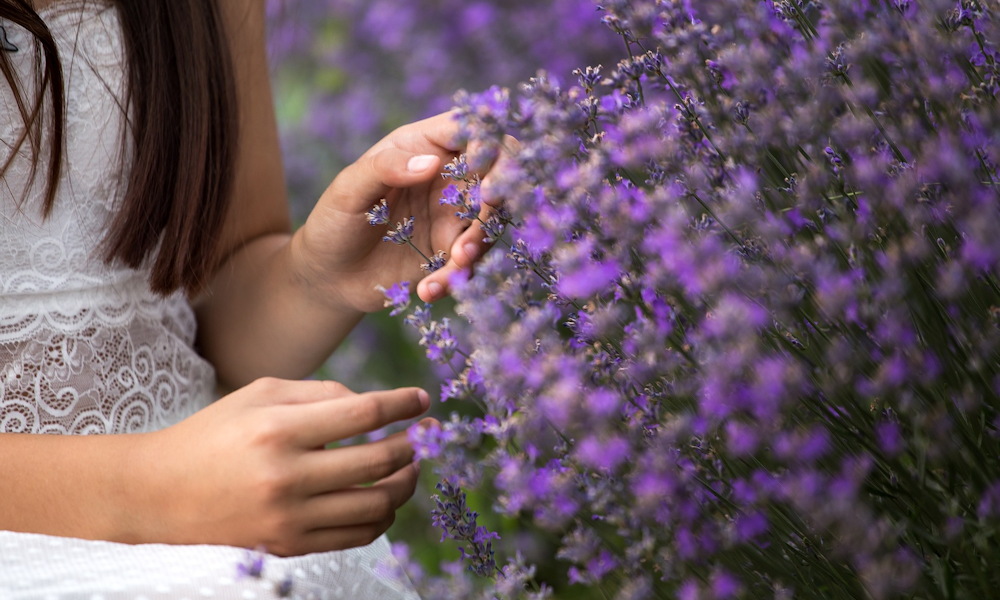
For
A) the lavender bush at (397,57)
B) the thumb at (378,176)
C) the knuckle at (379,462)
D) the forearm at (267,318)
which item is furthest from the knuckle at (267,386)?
the lavender bush at (397,57)

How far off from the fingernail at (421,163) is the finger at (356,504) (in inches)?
10.6

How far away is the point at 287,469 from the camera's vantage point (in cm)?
73

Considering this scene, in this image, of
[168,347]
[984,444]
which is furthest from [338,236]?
[984,444]

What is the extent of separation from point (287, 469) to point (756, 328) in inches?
15.2

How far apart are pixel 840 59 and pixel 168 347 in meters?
0.96

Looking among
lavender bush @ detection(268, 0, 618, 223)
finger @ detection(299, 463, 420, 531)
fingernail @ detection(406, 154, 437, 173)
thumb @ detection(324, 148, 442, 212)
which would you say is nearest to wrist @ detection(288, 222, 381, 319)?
thumb @ detection(324, 148, 442, 212)

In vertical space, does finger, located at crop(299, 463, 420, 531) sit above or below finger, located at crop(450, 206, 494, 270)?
below

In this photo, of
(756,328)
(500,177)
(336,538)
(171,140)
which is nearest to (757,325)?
(756,328)

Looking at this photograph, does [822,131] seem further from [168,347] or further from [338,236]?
[168,347]

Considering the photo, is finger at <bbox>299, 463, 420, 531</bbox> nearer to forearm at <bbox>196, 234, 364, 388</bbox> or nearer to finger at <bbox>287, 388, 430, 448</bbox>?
finger at <bbox>287, 388, 430, 448</bbox>

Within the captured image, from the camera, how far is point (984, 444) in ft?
Answer: 1.94

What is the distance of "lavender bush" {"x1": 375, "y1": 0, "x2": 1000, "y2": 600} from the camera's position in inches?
19.3

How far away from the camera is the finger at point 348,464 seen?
0.74m

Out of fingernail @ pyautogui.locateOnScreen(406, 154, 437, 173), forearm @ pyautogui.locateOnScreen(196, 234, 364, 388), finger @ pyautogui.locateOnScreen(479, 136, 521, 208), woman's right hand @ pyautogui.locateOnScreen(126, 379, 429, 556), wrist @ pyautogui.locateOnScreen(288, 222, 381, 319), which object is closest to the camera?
finger @ pyautogui.locateOnScreen(479, 136, 521, 208)
